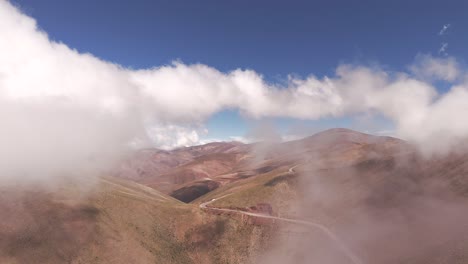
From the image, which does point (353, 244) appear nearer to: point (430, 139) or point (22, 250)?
point (22, 250)

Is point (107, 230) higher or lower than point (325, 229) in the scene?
lower

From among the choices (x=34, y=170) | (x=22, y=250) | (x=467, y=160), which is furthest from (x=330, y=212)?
(x=34, y=170)

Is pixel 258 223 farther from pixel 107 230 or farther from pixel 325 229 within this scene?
pixel 107 230

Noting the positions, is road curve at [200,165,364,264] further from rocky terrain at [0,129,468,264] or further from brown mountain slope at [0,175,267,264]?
brown mountain slope at [0,175,267,264]

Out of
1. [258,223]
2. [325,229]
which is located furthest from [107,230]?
[325,229]

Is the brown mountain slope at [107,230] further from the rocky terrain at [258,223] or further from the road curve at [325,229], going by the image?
the road curve at [325,229]

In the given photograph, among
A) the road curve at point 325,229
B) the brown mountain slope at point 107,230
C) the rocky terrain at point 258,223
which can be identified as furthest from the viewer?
the road curve at point 325,229

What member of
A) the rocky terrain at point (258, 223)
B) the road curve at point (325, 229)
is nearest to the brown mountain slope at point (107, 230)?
the rocky terrain at point (258, 223)

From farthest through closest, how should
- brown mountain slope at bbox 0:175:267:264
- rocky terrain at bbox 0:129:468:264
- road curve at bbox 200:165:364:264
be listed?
road curve at bbox 200:165:364:264 < rocky terrain at bbox 0:129:468:264 < brown mountain slope at bbox 0:175:267:264

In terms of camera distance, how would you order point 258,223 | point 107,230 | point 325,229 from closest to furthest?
point 107,230
point 325,229
point 258,223

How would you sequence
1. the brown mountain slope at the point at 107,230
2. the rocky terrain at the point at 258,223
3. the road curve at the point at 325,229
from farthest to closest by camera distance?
the road curve at the point at 325,229 → the rocky terrain at the point at 258,223 → the brown mountain slope at the point at 107,230

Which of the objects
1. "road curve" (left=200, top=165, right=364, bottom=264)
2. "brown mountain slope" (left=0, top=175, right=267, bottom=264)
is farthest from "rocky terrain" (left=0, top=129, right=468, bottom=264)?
"road curve" (left=200, top=165, right=364, bottom=264)
